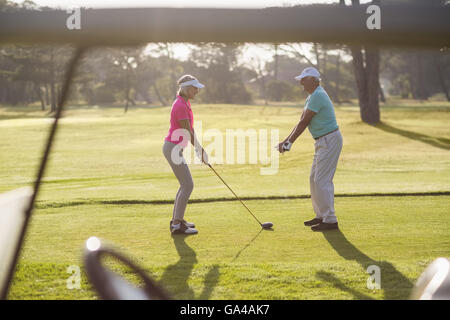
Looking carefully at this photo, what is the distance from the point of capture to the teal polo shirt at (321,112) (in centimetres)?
655

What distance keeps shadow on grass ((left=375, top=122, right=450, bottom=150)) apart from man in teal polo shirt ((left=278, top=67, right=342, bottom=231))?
14.7 meters

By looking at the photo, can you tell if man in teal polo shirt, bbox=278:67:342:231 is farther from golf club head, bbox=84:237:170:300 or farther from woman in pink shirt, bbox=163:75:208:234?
golf club head, bbox=84:237:170:300

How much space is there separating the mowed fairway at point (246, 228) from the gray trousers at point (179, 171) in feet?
1.14

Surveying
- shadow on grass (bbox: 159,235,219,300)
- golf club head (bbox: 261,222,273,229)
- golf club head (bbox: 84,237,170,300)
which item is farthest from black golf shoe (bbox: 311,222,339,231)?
golf club head (bbox: 84,237,170,300)

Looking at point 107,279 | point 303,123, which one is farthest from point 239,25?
point 303,123

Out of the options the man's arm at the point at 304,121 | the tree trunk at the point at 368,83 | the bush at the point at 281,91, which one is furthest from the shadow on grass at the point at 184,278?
the bush at the point at 281,91

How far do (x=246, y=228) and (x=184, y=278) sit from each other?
2248mm

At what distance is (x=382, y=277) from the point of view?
176 inches

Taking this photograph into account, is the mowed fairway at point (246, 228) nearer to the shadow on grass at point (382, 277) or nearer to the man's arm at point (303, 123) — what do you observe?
the shadow on grass at point (382, 277)

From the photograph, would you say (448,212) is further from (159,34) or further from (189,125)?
(159,34)

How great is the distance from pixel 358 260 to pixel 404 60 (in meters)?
70.4

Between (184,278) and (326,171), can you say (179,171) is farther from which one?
(184,278)

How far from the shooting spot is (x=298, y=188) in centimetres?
1074
